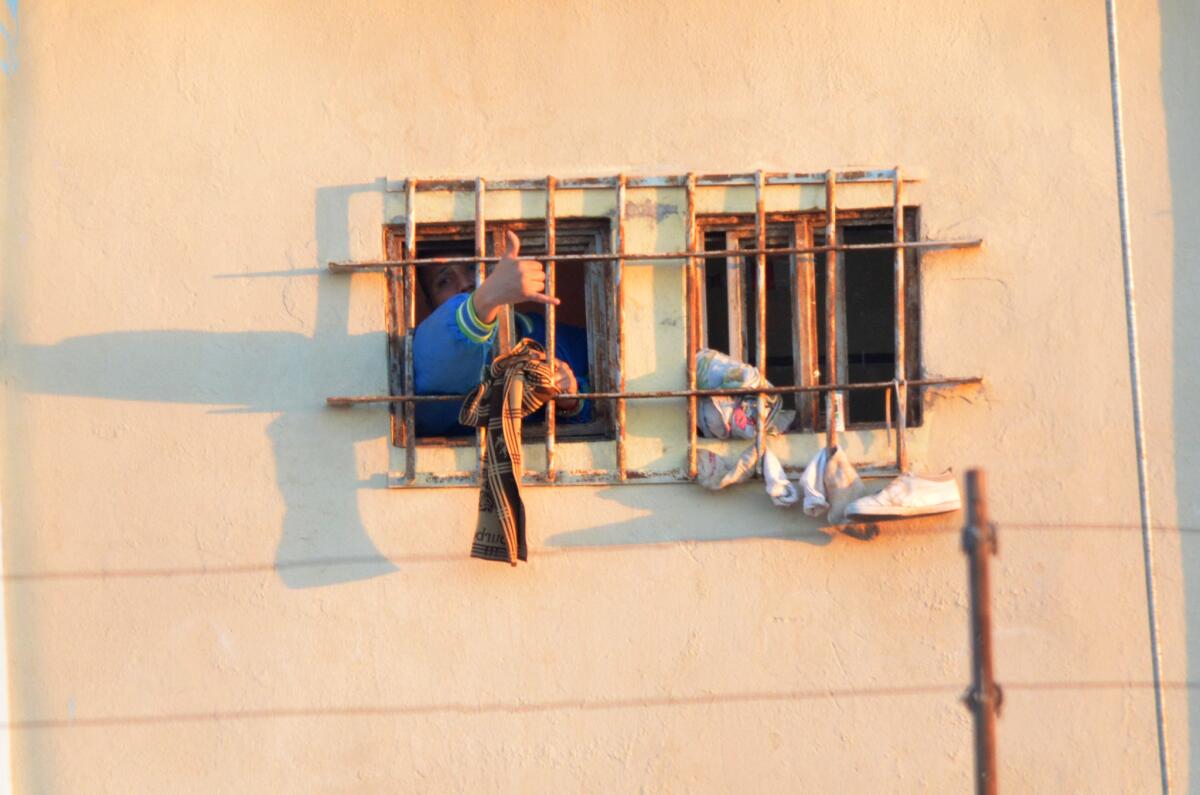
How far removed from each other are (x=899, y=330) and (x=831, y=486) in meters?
0.50

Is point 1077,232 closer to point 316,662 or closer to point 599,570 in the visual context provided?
point 599,570

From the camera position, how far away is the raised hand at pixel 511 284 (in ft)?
15.1

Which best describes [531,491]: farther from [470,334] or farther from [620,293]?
[620,293]

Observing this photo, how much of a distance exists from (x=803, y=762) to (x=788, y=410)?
1039mm

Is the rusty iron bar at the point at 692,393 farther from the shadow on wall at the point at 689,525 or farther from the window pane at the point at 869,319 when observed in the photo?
the window pane at the point at 869,319

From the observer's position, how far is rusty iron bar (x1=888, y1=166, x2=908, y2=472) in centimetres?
488

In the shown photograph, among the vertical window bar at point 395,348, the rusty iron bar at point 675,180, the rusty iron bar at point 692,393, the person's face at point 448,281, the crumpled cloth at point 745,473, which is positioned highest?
the rusty iron bar at point 675,180

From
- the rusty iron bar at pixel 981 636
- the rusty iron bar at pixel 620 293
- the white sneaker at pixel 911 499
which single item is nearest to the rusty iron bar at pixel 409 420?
the rusty iron bar at pixel 620 293

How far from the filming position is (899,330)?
16.0ft

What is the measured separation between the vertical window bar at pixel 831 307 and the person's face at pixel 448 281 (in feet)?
3.53

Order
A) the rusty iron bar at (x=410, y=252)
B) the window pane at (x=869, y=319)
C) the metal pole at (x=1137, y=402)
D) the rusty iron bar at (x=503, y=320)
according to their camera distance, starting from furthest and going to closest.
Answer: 1. the window pane at (x=869, y=319)
2. the rusty iron bar at (x=503, y=320)
3. the rusty iron bar at (x=410, y=252)
4. the metal pole at (x=1137, y=402)

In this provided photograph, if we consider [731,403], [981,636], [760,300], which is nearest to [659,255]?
[760,300]

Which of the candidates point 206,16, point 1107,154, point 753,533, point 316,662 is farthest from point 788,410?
point 206,16

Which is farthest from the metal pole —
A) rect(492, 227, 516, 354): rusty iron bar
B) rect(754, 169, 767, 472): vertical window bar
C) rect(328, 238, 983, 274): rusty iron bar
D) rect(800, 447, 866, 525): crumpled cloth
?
rect(492, 227, 516, 354): rusty iron bar
